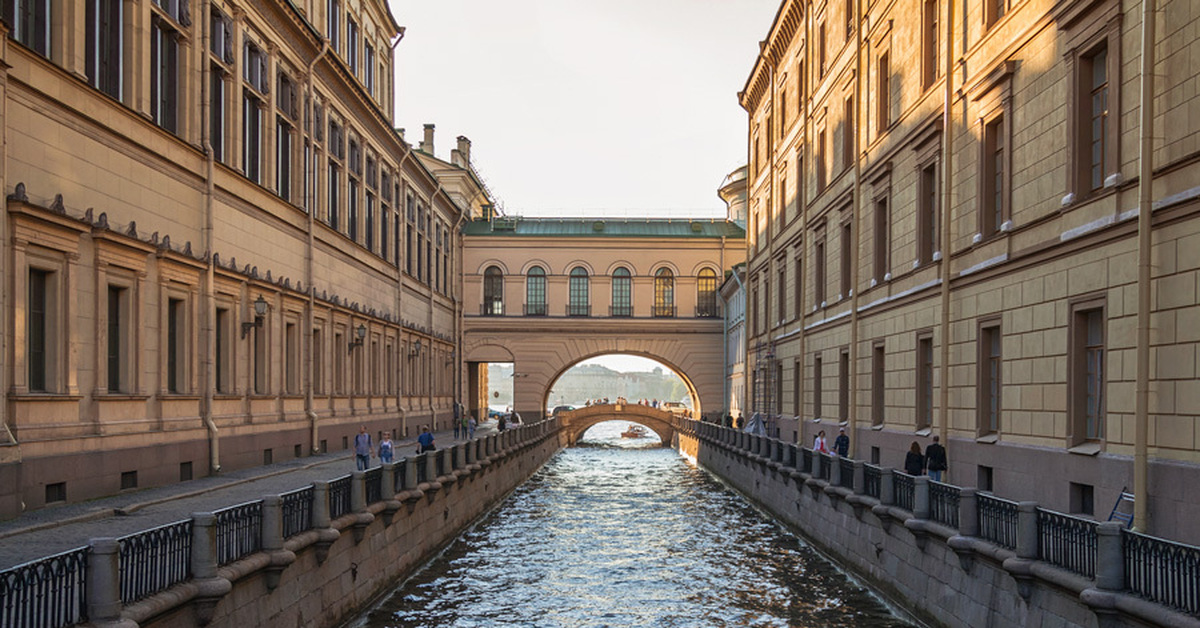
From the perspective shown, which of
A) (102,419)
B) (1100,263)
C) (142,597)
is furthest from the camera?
(102,419)

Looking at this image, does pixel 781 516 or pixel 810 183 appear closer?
pixel 781 516

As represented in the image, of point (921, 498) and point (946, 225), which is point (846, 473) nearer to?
point (946, 225)

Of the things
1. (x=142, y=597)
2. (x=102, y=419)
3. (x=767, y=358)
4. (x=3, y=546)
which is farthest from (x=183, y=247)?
(x=767, y=358)

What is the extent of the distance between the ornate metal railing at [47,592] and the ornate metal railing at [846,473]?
1585cm

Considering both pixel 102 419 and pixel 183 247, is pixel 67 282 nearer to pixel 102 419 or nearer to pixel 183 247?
pixel 102 419

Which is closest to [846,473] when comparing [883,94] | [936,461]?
[936,461]

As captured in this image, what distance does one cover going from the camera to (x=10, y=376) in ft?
50.8

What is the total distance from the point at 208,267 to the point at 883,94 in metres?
16.7

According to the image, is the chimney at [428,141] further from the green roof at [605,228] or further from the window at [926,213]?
the window at [926,213]

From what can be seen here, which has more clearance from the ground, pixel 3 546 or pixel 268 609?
pixel 3 546

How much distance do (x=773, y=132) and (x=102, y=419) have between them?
31.7 m

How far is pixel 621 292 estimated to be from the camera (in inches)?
2702

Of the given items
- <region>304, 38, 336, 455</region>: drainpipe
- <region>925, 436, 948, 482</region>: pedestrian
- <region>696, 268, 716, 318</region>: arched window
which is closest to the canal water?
<region>925, 436, 948, 482</region>: pedestrian

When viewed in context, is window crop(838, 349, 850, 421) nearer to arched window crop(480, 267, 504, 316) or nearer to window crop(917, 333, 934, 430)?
window crop(917, 333, 934, 430)
